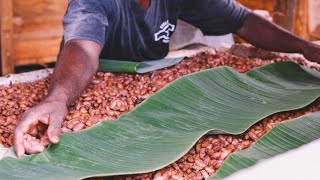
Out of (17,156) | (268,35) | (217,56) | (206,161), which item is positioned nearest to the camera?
(17,156)

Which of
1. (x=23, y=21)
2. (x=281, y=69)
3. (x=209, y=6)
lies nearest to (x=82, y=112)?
(x=281, y=69)

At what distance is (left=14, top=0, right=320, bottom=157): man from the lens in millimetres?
1806

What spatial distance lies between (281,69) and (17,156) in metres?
1.53

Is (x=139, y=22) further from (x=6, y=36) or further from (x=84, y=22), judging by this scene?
(x=6, y=36)

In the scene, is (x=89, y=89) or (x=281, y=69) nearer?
(x=89, y=89)

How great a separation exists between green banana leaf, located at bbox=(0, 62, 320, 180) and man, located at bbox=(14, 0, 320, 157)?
11 centimetres

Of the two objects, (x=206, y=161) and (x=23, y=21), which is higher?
(x=206, y=161)

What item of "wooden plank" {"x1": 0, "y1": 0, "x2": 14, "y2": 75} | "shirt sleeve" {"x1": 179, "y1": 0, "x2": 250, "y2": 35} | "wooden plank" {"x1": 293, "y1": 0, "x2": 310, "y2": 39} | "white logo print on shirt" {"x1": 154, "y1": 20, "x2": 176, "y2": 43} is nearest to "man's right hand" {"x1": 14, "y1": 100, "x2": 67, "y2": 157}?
"white logo print on shirt" {"x1": 154, "y1": 20, "x2": 176, "y2": 43}

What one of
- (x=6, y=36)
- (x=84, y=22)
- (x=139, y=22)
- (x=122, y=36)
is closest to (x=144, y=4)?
(x=139, y=22)

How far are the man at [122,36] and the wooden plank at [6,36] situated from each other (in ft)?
5.54

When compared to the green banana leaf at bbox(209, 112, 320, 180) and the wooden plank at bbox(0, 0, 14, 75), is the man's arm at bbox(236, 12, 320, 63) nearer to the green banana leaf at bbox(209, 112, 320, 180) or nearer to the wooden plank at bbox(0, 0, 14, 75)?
the green banana leaf at bbox(209, 112, 320, 180)

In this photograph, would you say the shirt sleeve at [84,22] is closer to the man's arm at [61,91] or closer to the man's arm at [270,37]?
the man's arm at [61,91]

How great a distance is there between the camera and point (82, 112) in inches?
81.8

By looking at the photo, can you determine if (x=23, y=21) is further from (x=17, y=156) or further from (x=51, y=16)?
(x=17, y=156)
